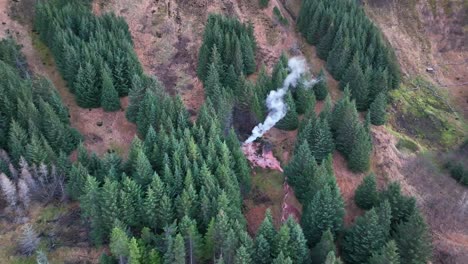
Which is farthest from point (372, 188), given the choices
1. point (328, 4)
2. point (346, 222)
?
point (328, 4)

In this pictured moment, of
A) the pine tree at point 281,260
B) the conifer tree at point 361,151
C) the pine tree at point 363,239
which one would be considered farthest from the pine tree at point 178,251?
the conifer tree at point 361,151

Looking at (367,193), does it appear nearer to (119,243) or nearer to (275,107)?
(275,107)

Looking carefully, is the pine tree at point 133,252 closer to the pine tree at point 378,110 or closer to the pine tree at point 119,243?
the pine tree at point 119,243

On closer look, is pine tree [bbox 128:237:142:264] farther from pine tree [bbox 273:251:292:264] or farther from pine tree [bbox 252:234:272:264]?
pine tree [bbox 273:251:292:264]

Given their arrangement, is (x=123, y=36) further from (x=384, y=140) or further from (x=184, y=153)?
(x=384, y=140)

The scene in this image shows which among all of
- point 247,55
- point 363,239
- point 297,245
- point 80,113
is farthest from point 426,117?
point 80,113
